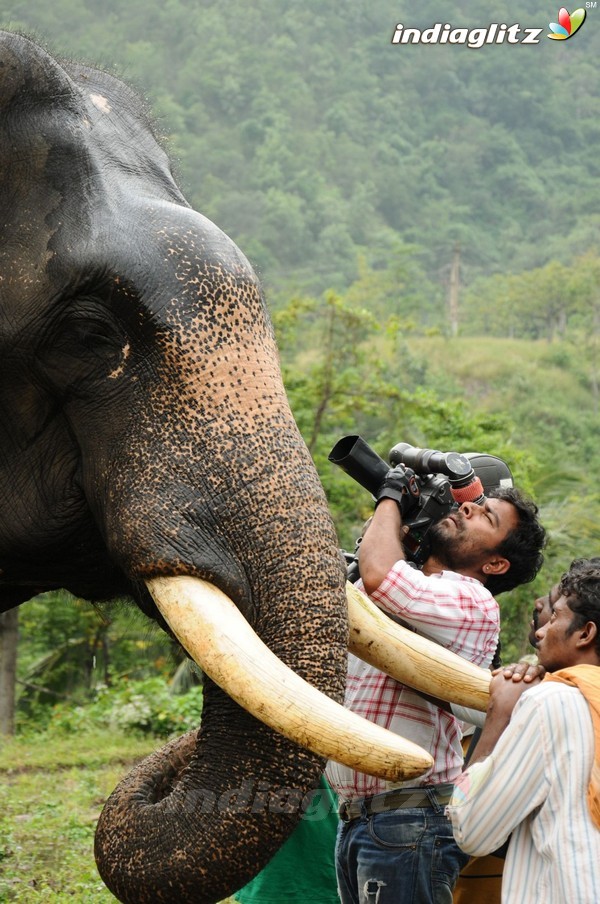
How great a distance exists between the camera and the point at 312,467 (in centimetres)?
A: 299

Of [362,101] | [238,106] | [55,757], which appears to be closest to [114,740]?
[55,757]

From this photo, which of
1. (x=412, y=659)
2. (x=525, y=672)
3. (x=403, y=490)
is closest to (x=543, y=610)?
(x=525, y=672)

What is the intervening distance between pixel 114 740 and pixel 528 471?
6217mm

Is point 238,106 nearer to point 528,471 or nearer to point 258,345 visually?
point 528,471

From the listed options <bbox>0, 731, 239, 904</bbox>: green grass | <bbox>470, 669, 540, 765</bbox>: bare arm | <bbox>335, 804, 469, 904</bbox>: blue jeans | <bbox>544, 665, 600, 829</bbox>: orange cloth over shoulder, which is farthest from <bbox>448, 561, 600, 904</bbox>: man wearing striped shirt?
<bbox>0, 731, 239, 904</bbox>: green grass

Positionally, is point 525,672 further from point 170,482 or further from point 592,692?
point 170,482

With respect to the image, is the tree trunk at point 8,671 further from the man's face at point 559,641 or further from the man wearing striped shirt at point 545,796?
the man wearing striped shirt at point 545,796

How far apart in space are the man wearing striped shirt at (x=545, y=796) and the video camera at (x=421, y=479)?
2.78ft

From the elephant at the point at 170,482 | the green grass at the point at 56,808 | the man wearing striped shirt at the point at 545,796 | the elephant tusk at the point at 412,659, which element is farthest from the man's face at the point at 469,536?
the green grass at the point at 56,808

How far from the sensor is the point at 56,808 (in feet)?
21.1

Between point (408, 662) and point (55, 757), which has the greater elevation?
point (408, 662)

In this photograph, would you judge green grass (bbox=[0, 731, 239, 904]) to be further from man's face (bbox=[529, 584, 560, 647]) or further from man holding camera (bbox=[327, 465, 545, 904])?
man's face (bbox=[529, 584, 560, 647])

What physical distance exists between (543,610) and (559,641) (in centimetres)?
22

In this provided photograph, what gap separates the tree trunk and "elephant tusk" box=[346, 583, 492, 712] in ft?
25.5
